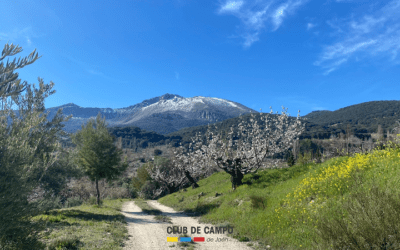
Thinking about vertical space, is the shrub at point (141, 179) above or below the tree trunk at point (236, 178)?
below

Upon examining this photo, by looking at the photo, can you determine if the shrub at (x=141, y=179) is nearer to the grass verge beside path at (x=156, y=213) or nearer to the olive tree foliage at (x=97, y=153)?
the grass verge beside path at (x=156, y=213)

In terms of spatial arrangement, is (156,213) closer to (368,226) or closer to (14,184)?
(14,184)

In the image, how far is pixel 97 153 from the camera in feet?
82.8

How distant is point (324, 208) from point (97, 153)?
2293 cm

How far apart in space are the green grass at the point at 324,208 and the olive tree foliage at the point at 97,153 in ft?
38.1

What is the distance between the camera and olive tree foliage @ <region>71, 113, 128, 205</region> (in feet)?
81.7

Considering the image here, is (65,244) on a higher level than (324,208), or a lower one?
lower

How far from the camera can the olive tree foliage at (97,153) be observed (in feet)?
81.7

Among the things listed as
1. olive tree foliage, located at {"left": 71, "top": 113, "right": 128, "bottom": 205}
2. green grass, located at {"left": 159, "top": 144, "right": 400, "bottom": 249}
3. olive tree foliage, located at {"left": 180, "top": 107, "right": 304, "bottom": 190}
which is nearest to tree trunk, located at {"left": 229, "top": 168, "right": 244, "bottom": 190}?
olive tree foliage, located at {"left": 180, "top": 107, "right": 304, "bottom": 190}

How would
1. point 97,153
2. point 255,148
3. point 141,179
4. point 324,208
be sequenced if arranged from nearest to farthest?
point 324,208, point 255,148, point 97,153, point 141,179

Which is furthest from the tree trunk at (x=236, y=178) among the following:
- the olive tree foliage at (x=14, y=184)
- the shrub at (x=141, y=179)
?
the shrub at (x=141, y=179)

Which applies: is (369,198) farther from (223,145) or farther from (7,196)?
(223,145)

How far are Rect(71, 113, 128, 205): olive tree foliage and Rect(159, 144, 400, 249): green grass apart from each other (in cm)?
1161

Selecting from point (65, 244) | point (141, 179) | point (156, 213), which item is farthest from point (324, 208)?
point (141, 179)
